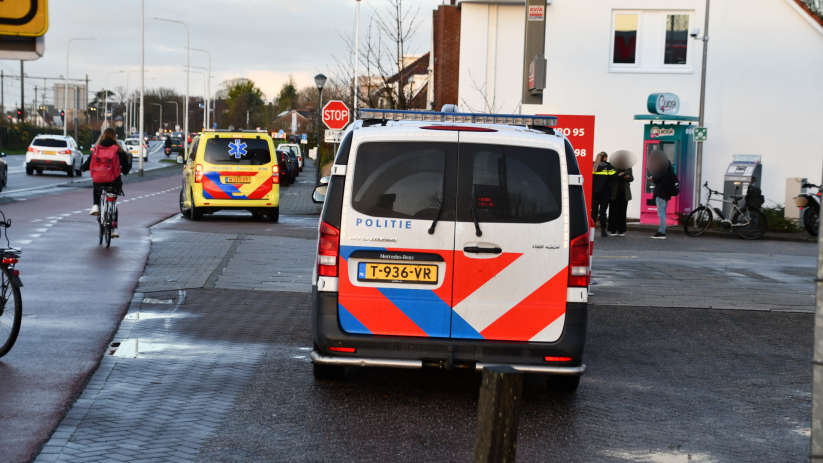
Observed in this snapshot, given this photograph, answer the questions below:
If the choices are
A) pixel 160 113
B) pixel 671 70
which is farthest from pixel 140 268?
pixel 160 113

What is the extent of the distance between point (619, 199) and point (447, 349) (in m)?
14.9

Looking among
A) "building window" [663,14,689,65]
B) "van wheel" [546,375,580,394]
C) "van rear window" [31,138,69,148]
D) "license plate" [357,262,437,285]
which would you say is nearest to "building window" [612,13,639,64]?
"building window" [663,14,689,65]

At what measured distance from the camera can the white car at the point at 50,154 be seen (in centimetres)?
3938

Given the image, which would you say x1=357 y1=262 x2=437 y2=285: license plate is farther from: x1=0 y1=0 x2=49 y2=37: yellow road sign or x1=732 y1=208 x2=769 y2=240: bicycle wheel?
x1=732 y1=208 x2=769 y2=240: bicycle wheel

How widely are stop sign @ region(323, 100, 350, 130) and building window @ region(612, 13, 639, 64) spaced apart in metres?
7.71

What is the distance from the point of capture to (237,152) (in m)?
20.1

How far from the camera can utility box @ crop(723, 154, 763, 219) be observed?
864 inches

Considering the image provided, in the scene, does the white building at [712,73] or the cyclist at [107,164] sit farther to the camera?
the white building at [712,73]

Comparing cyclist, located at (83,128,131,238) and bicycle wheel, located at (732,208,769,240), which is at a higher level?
cyclist, located at (83,128,131,238)

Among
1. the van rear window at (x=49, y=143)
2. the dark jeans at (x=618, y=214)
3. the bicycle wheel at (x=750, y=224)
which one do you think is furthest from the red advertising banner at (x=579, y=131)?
the van rear window at (x=49, y=143)

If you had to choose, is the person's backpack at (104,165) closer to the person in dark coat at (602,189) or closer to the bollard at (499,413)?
the person in dark coat at (602,189)

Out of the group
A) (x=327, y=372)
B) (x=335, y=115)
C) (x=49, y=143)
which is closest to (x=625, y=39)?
(x=335, y=115)

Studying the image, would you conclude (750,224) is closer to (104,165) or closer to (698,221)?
(698,221)

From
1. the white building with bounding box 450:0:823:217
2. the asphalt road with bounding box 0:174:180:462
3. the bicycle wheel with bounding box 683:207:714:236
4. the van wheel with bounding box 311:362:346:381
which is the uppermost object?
the white building with bounding box 450:0:823:217
